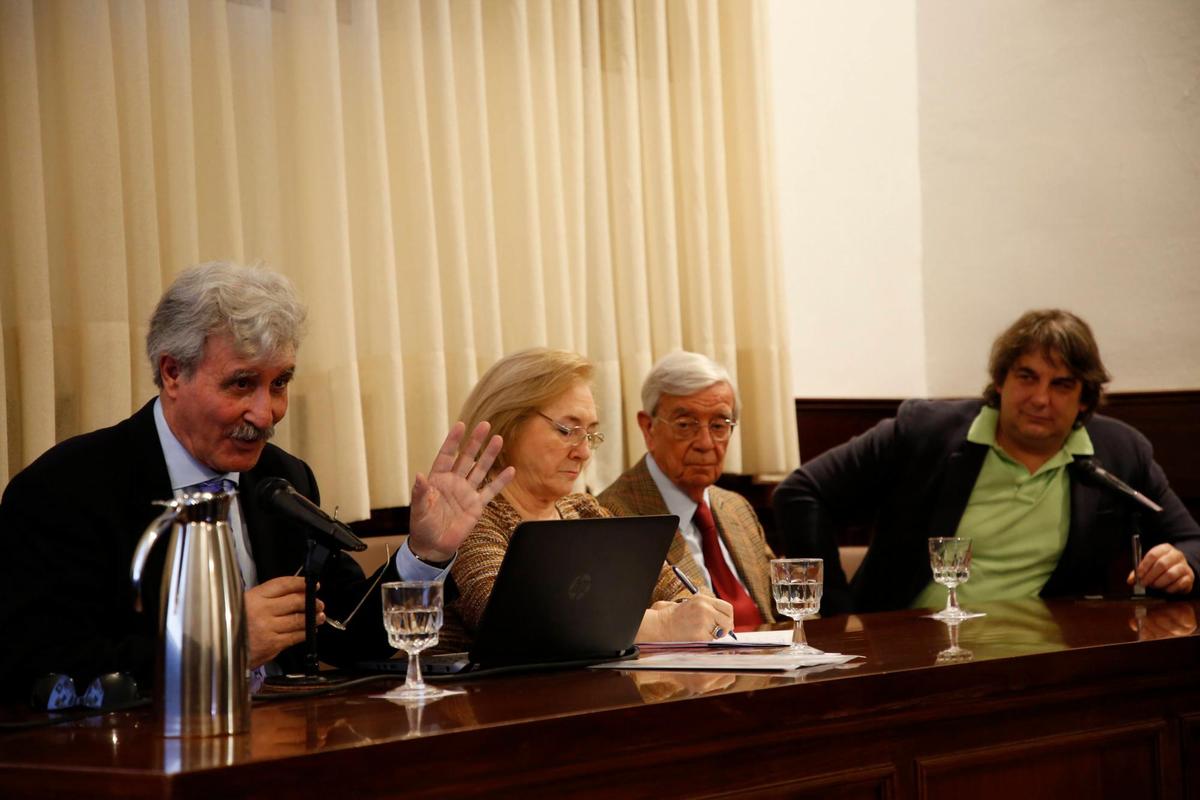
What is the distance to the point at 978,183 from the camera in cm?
511

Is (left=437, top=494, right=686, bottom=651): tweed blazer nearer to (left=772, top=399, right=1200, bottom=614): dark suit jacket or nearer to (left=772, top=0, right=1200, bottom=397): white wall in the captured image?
(left=772, top=399, right=1200, bottom=614): dark suit jacket

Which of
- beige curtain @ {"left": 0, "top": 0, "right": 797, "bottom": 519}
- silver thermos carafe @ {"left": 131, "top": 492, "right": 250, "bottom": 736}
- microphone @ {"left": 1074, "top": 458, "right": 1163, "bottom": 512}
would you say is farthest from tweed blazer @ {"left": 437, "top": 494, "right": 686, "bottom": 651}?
microphone @ {"left": 1074, "top": 458, "right": 1163, "bottom": 512}

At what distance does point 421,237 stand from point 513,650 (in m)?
1.75

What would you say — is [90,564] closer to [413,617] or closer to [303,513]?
[303,513]

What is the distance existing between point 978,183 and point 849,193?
470mm

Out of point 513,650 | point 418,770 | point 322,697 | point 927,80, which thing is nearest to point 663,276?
point 927,80

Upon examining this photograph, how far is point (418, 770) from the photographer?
1.53m

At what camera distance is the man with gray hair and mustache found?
201cm

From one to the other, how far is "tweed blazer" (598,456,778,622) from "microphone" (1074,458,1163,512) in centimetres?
83

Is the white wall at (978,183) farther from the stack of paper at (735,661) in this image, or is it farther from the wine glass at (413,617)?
the wine glass at (413,617)

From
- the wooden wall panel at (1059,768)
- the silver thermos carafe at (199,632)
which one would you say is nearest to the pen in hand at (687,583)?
the wooden wall panel at (1059,768)

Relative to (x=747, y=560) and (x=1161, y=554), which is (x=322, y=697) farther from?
(x=1161, y=554)

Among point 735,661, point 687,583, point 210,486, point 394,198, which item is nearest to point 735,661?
point 735,661

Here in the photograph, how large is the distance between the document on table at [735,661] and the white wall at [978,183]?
9.22 feet
